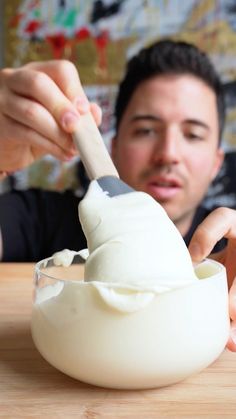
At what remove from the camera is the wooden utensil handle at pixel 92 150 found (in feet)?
1.88

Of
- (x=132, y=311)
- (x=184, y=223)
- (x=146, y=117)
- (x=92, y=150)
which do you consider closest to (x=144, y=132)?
(x=146, y=117)

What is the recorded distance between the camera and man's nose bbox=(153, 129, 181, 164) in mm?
1275

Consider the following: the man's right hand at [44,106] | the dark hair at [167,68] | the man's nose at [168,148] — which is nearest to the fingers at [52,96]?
the man's right hand at [44,106]

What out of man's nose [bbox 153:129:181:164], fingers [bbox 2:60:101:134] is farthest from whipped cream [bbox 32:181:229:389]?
man's nose [bbox 153:129:181:164]

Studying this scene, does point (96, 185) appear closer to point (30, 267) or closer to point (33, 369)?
point (33, 369)

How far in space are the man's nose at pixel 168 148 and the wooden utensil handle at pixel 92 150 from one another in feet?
2.06

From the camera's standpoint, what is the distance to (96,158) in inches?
23.1

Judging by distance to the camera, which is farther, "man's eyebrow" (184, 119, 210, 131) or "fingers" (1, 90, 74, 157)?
"man's eyebrow" (184, 119, 210, 131)

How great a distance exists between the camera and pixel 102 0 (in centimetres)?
206

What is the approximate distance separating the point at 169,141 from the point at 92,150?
2.34 feet

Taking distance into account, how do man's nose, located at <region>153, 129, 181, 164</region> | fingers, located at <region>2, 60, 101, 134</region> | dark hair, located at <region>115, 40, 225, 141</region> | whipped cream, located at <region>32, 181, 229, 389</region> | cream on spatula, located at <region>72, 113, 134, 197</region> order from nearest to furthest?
whipped cream, located at <region>32, 181, 229, 389</region> → cream on spatula, located at <region>72, 113, 134, 197</region> → fingers, located at <region>2, 60, 101, 134</region> → man's nose, located at <region>153, 129, 181, 164</region> → dark hair, located at <region>115, 40, 225, 141</region>

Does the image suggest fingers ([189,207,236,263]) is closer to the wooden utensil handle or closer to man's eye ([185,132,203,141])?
the wooden utensil handle

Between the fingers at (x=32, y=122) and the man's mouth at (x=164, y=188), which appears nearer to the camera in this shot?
the fingers at (x=32, y=122)

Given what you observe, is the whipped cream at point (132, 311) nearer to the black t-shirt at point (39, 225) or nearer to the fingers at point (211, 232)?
the fingers at point (211, 232)
